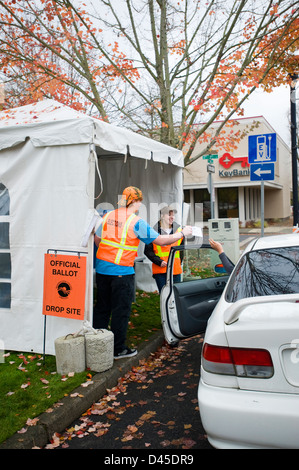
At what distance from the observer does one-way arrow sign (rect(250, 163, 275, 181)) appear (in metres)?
8.62

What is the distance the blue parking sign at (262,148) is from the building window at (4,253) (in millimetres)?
5428

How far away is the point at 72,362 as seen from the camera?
4.44m

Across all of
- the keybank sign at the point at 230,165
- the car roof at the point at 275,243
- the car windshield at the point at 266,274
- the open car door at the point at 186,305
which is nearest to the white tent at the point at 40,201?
the open car door at the point at 186,305

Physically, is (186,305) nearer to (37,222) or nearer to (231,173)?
(37,222)

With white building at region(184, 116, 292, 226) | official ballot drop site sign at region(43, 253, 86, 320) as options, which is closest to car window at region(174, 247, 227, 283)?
official ballot drop site sign at region(43, 253, 86, 320)

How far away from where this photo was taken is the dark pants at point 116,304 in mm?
4812

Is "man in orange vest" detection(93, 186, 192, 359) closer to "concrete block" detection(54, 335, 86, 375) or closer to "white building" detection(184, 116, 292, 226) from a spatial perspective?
"concrete block" detection(54, 335, 86, 375)

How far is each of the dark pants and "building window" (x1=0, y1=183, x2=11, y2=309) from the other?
1.24 meters

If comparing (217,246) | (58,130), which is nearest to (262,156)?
(217,246)

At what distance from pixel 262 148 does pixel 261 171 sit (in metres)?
0.49

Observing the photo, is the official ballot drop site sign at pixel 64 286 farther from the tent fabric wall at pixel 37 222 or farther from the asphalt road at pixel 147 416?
the asphalt road at pixel 147 416

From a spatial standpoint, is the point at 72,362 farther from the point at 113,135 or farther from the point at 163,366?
the point at 113,135

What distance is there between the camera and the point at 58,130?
4.88 m
